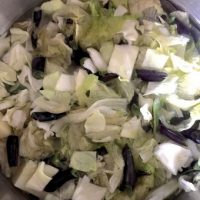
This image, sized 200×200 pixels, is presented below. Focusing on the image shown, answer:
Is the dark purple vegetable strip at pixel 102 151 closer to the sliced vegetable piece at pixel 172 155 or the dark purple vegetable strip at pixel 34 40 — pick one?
the sliced vegetable piece at pixel 172 155

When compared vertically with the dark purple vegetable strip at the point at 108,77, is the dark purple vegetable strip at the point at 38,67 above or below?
above

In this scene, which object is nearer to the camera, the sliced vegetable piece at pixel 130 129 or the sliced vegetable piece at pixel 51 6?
the sliced vegetable piece at pixel 130 129

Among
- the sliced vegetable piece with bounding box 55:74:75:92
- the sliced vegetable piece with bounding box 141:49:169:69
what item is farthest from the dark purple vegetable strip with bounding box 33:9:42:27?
the sliced vegetable piece with bounding box 141:49:169:69

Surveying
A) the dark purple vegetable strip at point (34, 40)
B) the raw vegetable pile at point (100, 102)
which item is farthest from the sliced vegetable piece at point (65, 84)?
the dark purple vegetable strip at point (34, 40)

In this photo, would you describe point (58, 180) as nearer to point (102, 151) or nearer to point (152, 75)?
point (102, 151)

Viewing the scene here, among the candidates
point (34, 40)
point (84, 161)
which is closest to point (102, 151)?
point (84, 161)

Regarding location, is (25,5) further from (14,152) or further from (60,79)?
(14,152)

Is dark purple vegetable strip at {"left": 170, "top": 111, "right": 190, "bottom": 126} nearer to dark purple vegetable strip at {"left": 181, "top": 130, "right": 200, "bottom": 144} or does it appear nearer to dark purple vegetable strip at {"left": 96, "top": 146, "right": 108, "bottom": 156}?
dark purple vegetable strip at {"left": 181, "top": 130, "right": 200, "bottom": 144}

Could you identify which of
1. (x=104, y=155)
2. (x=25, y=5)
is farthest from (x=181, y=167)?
(x=25, y=5)
